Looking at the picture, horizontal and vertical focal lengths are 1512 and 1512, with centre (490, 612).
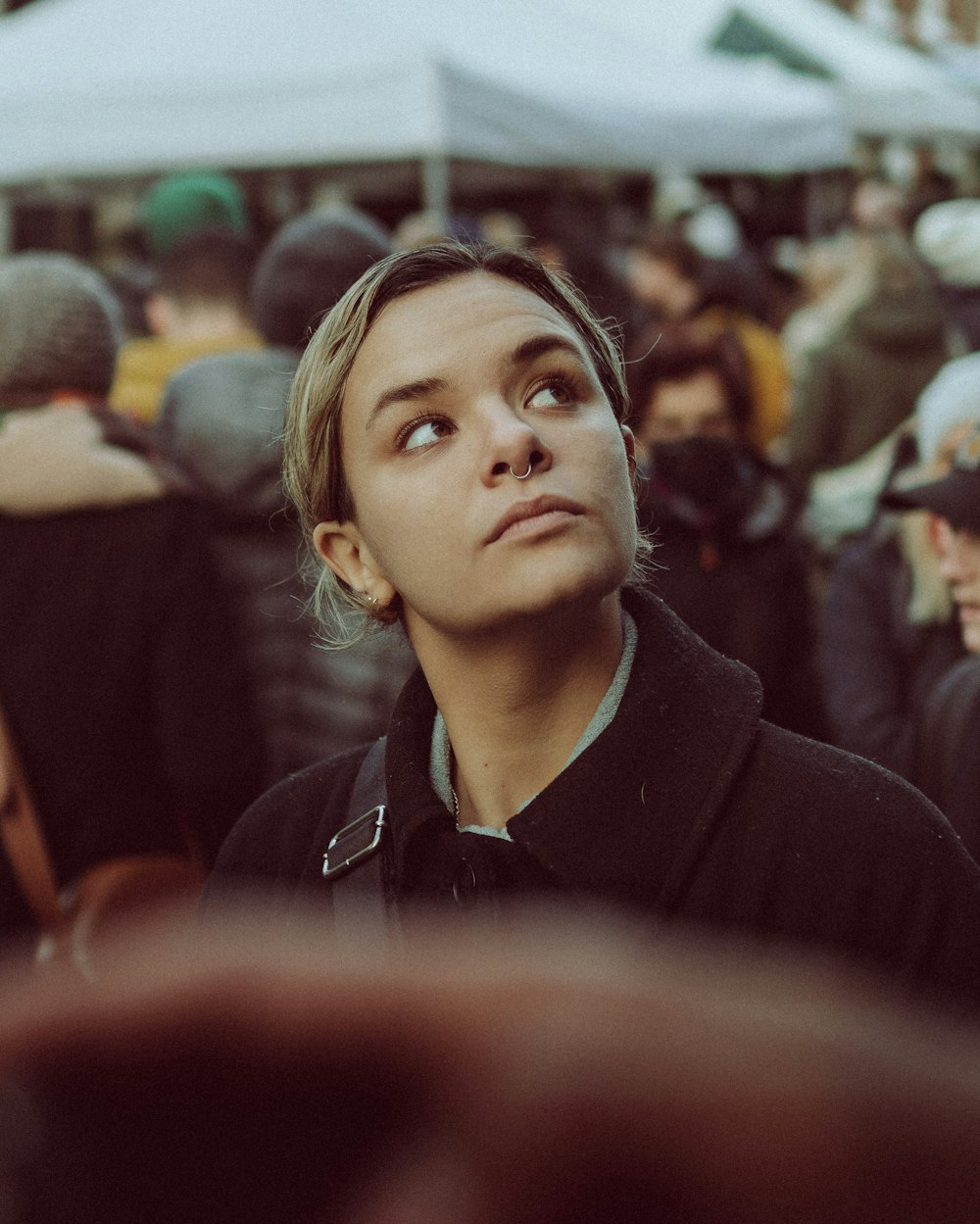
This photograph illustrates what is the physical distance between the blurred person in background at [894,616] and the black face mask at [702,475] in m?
0.47

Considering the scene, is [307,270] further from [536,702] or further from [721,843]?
[721,843]

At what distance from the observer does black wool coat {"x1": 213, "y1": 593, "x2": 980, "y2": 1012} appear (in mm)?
1288

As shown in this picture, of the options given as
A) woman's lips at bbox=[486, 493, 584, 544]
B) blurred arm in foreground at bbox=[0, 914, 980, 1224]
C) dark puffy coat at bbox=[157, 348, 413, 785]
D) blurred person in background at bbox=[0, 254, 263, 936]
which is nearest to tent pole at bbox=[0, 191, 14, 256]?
dark puffy coat at bbox=[157, 348, 413, 785]

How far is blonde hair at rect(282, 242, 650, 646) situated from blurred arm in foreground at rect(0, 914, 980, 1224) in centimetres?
118

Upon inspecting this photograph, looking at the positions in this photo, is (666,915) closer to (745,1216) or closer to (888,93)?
(745,1216)

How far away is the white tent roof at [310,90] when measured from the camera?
602 cm

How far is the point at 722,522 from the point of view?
364cm

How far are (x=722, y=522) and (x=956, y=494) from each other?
122cm

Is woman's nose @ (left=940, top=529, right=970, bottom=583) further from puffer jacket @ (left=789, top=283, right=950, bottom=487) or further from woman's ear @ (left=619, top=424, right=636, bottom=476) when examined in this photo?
puffer jacket @ (left=789, top=283, right=950, bottom=487)

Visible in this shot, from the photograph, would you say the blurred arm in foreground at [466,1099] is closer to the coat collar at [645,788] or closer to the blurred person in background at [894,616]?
the coat collar at [645,788]

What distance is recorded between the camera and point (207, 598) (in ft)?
9.02

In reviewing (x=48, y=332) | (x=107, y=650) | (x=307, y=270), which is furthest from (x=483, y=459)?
(x=307, y=270)

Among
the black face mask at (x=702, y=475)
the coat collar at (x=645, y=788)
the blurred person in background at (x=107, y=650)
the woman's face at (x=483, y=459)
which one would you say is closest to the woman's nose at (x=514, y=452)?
the woman's face at (x=483, y=459)

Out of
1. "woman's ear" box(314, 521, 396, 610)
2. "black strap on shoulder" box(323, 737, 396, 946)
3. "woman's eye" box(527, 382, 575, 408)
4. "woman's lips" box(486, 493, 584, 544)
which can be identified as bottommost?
"black strap on shoulder" box(323, 737, 396, 946)
